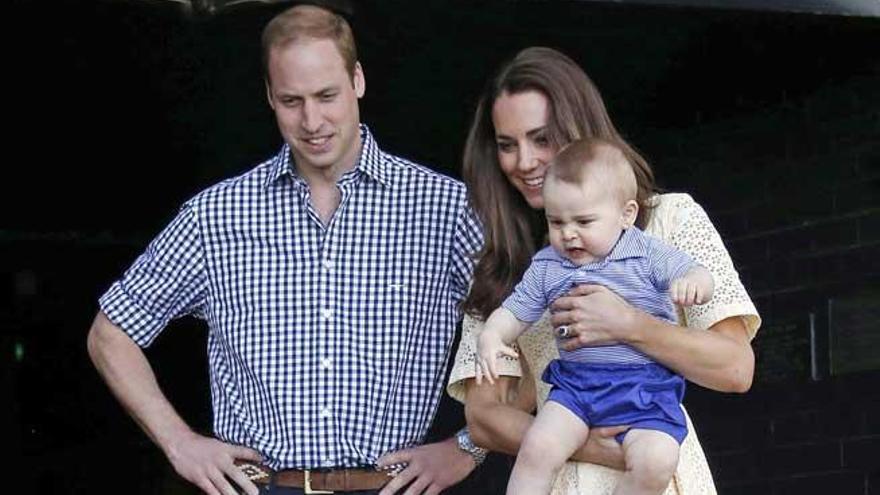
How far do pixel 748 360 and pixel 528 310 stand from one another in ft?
1.50

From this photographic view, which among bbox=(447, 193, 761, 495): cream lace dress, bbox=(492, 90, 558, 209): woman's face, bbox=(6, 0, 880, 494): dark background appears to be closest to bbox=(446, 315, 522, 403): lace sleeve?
bbox=(447, 193, 761, 495): cream lace dress

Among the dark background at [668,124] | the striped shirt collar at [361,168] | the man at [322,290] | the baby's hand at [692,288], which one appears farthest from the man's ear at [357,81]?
the dark background at [668,124]

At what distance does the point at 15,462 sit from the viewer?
9555 mm

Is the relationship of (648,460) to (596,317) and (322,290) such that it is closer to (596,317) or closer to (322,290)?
(596,317)

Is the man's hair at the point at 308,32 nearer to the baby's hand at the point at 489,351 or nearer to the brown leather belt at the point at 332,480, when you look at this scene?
the brown leather belt at the point at 332,480

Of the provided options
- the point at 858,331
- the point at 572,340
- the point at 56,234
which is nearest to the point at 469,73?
the point at 858,331

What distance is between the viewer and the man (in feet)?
15.6

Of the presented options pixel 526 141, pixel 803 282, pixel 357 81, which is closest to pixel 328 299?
pixel 357 81

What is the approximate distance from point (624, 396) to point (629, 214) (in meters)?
0.36

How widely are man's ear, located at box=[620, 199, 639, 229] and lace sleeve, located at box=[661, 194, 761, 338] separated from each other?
0.17 meters

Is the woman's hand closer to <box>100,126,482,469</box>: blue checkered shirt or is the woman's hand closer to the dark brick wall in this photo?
<box>100,126,482,469</box>: blue checkered shirt

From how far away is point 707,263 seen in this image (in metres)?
4.13

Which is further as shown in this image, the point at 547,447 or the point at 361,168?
the point at 361,168

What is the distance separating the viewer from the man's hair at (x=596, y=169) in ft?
12.9
